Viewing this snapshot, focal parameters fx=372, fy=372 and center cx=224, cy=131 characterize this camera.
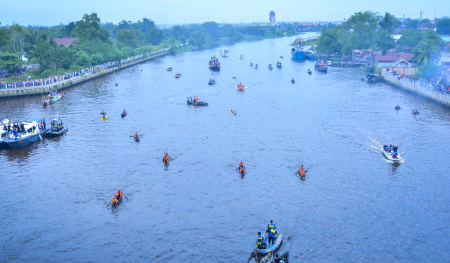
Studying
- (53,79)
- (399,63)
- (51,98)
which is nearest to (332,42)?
(399,63)

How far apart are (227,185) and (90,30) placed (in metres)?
124

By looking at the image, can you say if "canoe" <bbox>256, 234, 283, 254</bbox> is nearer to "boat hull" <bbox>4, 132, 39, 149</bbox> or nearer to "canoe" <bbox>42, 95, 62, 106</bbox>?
"boat hull" <bbox>4, 132, 39, 149</bbox>

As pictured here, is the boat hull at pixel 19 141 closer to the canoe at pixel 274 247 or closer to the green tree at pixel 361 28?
the canoe at pixel 274 247

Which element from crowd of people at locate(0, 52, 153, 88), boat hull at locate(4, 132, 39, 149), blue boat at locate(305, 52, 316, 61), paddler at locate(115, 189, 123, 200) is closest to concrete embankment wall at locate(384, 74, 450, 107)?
paddler at locate(115, 189, 123, 200)

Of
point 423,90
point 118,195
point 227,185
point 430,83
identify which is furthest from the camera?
point 430,83

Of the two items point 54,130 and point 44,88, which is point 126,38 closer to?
point 44,88

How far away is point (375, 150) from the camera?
4716cm

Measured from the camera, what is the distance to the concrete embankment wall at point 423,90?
221ft

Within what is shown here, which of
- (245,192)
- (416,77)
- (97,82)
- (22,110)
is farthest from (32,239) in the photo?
(416,77)

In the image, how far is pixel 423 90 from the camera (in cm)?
7575

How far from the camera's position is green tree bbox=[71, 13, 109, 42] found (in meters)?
142

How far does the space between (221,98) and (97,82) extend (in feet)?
130

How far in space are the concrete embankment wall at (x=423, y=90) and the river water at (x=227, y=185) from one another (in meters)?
2.24

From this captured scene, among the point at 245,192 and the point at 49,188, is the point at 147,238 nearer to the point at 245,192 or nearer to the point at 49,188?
the point at 245,192
